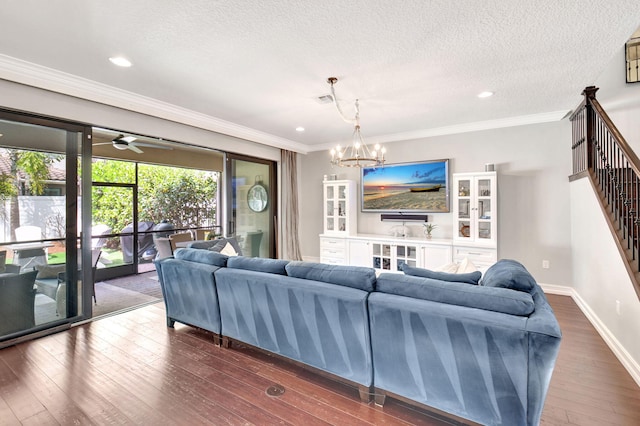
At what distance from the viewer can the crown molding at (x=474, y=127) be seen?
4.31 meters

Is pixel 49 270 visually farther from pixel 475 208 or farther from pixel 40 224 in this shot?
pixel 475 208

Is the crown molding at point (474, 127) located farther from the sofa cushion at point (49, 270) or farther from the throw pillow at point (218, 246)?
the sofa cushion at point (49, 270)

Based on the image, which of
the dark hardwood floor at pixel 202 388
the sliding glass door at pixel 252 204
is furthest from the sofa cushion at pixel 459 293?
the sliding glass door at pixel 252 204

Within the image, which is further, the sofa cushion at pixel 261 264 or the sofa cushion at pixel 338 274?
the sofa cushion at pixel 261 264

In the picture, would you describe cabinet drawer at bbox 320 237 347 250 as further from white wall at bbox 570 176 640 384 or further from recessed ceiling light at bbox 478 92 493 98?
white wall at bbox 570 176 640 384

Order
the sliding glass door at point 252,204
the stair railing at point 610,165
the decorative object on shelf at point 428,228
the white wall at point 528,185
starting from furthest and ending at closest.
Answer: the sliding glass door at point 252,204
the decorative object on shelf at point 428,228
the white wall at point 528,185
the stair railing at point 610,165

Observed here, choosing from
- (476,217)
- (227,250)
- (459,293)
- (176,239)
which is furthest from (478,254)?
(176,239)

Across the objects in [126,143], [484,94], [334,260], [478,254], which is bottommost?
[334,260]

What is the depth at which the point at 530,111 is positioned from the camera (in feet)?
13.8

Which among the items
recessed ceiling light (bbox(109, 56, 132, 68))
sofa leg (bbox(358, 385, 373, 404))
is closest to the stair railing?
sofa leg (bbox(358, 385, 373, 404))

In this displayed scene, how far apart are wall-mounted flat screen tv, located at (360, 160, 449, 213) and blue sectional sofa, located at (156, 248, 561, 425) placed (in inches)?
121

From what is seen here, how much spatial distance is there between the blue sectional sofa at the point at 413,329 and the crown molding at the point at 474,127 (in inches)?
129

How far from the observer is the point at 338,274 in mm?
2158

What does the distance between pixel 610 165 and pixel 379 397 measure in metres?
3.43
